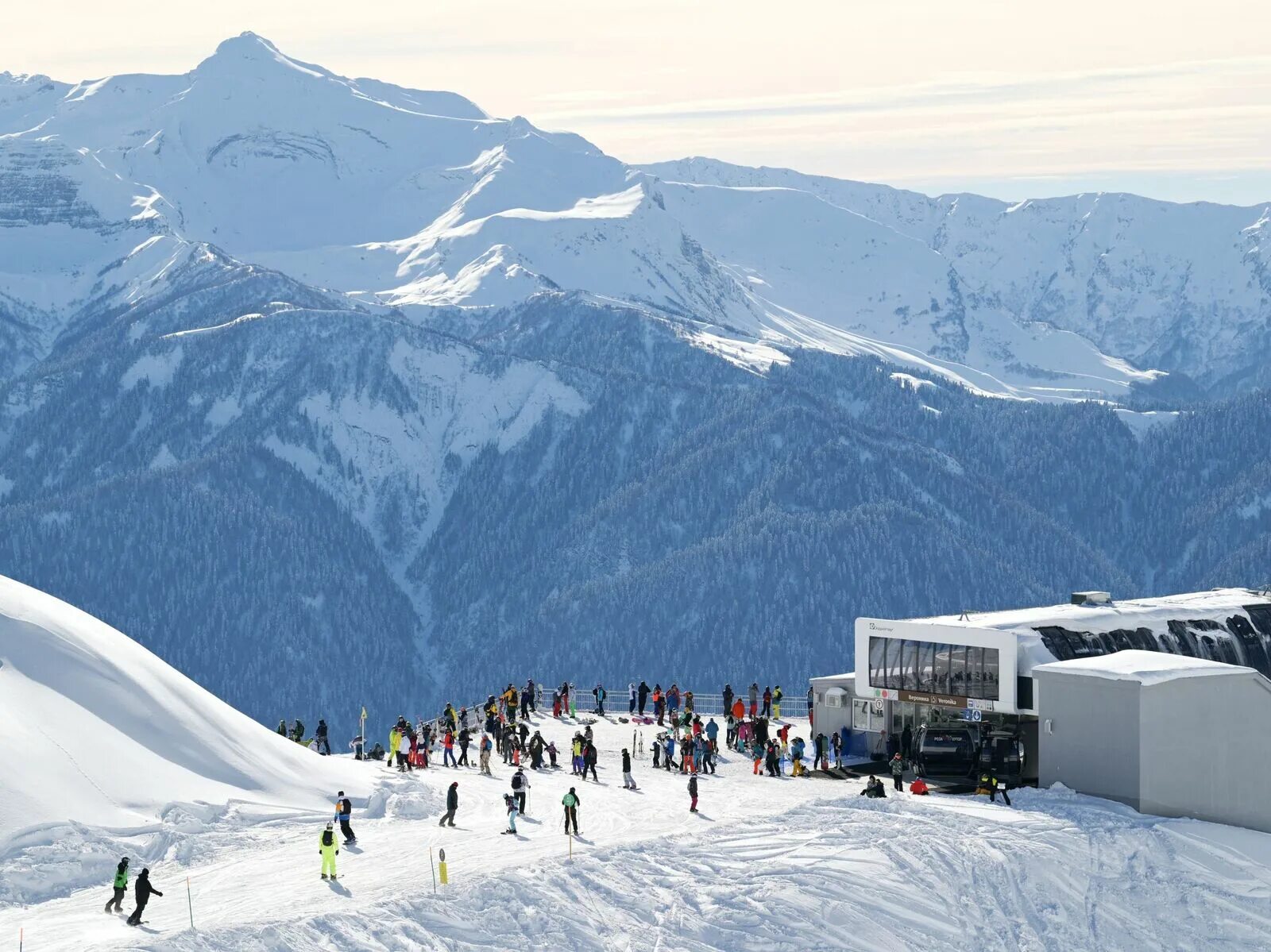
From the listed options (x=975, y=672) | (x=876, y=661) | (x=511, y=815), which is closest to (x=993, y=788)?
(x=975, y=672)

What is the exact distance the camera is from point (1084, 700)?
6631 cm

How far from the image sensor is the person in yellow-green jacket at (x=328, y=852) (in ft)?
175

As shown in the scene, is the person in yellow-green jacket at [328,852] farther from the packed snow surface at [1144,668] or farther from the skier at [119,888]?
the packed snow surface at [1144,668]

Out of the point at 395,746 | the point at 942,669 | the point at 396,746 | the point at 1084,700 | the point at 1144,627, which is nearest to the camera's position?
the point at 1084,700

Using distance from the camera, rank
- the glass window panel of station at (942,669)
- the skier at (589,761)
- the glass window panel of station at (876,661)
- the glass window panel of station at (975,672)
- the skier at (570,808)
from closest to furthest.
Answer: the skier at (570,808)
the skier at (589,761)
the glass window panel of station at (975,672)
the glass window panel of station at (942,669)
the glass window panel of station at (876,661)

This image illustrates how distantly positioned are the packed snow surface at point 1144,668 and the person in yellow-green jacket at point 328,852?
26019 mm

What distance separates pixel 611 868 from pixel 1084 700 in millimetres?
18680

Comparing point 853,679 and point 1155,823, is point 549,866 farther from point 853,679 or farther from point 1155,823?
point 853,679

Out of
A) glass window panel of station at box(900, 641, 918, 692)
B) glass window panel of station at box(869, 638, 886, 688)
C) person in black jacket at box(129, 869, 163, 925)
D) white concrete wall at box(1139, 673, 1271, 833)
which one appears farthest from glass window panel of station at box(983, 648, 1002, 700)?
person in black jacket at box(129, 869, 163, 925)

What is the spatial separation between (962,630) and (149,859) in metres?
31.1

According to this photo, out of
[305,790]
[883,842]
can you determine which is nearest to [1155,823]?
[883,842]

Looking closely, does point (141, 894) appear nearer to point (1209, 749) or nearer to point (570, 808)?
point (570, 808)

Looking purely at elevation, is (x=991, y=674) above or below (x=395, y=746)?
above

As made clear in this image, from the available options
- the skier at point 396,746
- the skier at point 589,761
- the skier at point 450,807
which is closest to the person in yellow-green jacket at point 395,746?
the skier at point 396,746
